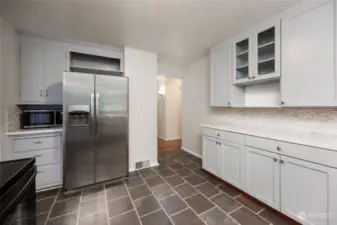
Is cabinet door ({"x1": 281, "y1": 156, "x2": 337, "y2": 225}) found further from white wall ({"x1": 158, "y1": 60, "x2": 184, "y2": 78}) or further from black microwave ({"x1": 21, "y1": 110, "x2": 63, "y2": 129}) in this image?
black microwave ({"x1": 21, "y1": 110, "x2": 63, "y2": 129})

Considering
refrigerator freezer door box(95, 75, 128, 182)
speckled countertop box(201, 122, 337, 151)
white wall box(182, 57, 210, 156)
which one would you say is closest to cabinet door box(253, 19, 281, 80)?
speckled countertop box(201, 122, 337, 151)

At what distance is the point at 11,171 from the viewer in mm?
1031

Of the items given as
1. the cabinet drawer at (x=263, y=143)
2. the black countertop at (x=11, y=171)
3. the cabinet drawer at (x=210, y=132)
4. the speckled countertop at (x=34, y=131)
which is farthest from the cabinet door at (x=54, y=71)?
the cabinet drawer at (x=263, y=143)

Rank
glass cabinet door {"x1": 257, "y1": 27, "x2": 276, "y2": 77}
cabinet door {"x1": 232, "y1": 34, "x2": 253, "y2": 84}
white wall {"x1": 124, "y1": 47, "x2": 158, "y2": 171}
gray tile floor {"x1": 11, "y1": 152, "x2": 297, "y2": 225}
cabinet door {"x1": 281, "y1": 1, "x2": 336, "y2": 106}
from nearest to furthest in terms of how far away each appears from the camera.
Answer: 1. cabinet door {"x1": 281, "y1": 1, "x2": 336, "y2": 106}
2. gray tile floor {"x1": 11, "y1": 152, "x2": 297, "y2": 225}
3. glass cabinet door {"x1": 257, "y1": 27, "x2": 276, "y2": 77}
4. cabinet door {"x1": 232, "y1": 34, "x2": 253, "y2": 84}
5. white wall {"x1": 124, "y1": 47, "x2": 158, "y2": 171}

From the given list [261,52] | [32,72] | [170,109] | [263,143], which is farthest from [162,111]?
[263,143]

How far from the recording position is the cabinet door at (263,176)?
1.83 m

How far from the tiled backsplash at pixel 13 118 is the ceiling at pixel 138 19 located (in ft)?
3.98

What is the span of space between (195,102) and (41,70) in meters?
3.20

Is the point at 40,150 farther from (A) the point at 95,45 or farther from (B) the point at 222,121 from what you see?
(B) the point at 222,121

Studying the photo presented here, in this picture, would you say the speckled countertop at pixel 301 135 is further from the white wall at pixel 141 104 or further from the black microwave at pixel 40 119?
the black microwave at pixel 40 119

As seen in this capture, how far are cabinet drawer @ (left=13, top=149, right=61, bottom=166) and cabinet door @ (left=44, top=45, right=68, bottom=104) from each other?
85 cm

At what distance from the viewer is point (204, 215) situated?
5.98ft

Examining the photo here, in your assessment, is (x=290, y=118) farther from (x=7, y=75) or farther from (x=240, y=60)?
(x=7, y=75)

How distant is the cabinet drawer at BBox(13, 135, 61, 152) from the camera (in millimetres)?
2201
